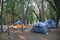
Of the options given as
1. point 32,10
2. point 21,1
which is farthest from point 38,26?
point 32,10

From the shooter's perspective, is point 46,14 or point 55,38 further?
point 46,14

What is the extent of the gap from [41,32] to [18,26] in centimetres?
269

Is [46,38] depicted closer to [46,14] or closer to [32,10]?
[32,10]

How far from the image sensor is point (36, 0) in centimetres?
2245

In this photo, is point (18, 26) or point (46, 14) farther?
point (46, 14)

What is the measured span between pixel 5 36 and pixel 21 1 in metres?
9.76

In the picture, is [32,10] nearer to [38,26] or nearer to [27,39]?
[38,26]

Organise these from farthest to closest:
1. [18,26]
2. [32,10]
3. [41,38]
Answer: [32,10]
[18,26]
[41,38]

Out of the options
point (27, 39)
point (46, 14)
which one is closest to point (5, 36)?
point (27, 39)

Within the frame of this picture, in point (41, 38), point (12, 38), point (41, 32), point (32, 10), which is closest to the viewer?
point (12, 38)

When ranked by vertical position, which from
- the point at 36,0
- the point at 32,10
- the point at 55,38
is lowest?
the point at 55,38

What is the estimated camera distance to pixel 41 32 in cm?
1472

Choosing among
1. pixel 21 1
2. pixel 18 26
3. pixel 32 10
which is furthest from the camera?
pixel 32 10

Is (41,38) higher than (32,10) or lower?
A: lower
